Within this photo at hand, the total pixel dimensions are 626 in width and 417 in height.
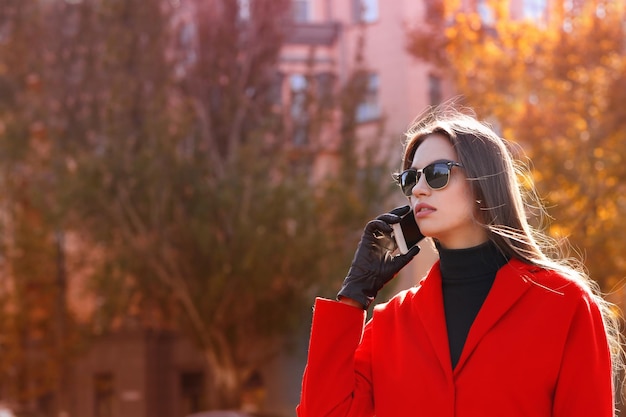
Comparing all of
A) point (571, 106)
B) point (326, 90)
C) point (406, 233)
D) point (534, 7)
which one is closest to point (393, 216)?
point (406, 233)

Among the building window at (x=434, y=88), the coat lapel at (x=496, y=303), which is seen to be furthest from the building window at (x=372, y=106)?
the coat lapel at (x=496, y=303)

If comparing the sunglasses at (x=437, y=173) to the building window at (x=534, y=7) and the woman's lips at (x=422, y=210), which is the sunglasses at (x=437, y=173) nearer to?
the woman's lips at (x=422, y=210)

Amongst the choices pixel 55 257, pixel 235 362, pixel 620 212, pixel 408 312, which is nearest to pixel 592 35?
pixel 620 212

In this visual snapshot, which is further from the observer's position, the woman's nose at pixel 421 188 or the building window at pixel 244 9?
the building window at pixel 244 9

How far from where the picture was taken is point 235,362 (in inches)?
787

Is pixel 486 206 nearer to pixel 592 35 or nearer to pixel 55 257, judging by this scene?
pixel 592 35

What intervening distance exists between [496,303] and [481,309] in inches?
1.7

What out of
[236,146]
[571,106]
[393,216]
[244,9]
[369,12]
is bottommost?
[393,216]

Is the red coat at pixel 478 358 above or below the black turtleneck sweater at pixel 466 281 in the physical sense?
below

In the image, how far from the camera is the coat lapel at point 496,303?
2695 mm

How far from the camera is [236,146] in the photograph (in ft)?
61.6

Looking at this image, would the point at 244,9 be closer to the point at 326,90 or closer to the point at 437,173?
the point at 326,90

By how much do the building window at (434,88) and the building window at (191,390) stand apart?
929 centimetres

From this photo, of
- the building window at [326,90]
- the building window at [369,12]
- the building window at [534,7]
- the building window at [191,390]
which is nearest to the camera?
the building window at [326,90]
